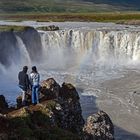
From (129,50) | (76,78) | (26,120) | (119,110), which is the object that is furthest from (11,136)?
(129,50)

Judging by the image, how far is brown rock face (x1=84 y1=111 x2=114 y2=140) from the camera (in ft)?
66.2

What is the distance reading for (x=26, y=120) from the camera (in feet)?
62.3

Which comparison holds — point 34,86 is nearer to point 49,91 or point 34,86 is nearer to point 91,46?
point 49,91

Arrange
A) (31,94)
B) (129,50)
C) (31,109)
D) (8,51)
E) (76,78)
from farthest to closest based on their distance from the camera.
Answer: (129,50) < (8,51) < (76,78) < (31,94) < (31,109)

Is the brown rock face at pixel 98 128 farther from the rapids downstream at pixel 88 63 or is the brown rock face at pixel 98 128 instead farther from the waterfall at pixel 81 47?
the waterfall at pixel 81 47

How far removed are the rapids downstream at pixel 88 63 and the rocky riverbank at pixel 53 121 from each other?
4634mm

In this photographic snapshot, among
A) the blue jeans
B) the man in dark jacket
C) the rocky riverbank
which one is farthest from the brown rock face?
the man in dark jacket

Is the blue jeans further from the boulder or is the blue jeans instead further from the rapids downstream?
the rapids downstream

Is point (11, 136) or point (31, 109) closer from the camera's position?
point (11, 136)

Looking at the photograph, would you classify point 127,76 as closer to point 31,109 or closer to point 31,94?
point 31,94

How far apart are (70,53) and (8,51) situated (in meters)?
10.7

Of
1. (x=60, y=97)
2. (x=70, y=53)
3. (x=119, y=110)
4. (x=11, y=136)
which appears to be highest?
(x=11, y=136)

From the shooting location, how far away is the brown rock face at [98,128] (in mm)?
20188

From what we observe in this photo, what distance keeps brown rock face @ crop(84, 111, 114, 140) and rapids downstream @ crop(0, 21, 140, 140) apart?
6626 mm
